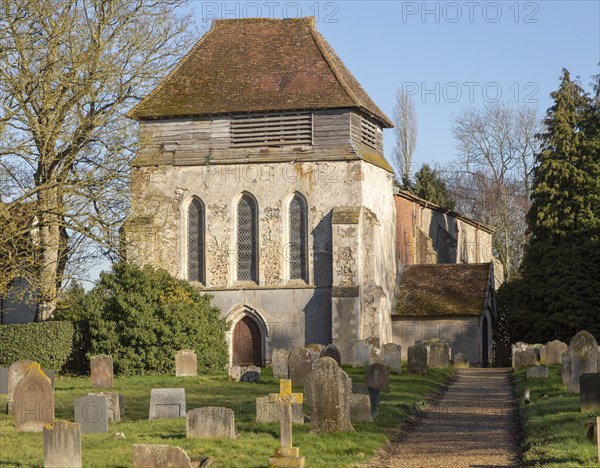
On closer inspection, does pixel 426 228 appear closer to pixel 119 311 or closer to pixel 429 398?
pixel 119 311

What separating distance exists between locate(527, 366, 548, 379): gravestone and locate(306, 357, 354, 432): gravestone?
14166mm

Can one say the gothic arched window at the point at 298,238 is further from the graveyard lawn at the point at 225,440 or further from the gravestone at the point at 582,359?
the gravestone at the point at 582,359

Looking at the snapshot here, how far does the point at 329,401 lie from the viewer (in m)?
18.4

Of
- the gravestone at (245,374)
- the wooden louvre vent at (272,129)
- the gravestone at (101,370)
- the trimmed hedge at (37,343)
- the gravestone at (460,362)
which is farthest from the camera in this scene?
the gravestone at (460,362)

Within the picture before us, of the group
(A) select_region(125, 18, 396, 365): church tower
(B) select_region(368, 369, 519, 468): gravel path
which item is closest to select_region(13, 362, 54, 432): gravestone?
(B) select_region(368, 369, 519, 468): gravel path

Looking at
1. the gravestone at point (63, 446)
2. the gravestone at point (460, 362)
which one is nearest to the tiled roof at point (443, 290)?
the gravestone at point (460, 362)

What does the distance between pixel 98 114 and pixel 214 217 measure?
25.0 feet

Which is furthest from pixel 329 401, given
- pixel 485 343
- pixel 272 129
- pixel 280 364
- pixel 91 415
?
pixel 485 343

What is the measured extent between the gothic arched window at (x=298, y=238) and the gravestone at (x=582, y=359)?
16.5 metres

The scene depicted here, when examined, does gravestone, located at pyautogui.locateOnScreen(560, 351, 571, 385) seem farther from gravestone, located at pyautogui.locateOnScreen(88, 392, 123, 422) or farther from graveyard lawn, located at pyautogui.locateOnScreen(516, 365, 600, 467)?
gravestone, located at pyautogui.locateOnScreen(88, 392, 123, 422)

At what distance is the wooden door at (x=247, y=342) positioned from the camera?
1614 inches

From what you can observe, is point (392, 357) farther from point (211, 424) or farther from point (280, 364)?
point (211, 424)

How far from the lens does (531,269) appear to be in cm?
4925

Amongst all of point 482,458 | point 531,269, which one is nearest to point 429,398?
point 482,458
